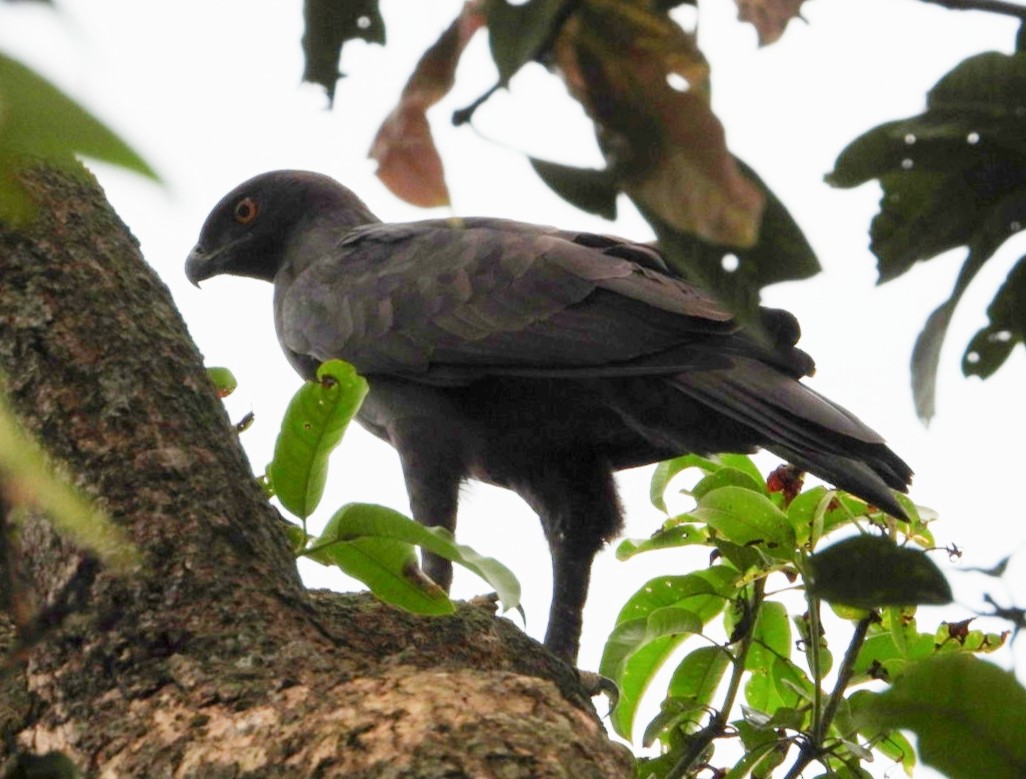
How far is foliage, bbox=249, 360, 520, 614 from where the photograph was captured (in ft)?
9.26

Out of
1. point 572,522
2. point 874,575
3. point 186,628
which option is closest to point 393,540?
point 186,628

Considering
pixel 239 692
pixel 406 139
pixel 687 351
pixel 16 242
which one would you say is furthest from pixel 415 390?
pixel 406 139

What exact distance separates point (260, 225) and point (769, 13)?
6.00m

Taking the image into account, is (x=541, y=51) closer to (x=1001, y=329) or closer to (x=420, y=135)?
(x=420, y=135)

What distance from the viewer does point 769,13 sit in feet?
4.32

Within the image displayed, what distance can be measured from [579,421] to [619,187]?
4.28 metres

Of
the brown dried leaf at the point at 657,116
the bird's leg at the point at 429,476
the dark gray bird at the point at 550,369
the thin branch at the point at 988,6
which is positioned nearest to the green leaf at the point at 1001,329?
the thin branch at the point at 988,6

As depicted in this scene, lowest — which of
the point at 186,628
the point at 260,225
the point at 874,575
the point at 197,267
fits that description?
the point at 186,628

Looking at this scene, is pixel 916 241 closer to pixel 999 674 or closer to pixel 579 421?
pixel 999 674

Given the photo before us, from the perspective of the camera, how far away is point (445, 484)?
5.68 metres

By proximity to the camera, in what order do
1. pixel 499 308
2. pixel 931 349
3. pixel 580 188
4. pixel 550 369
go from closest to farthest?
pixel 580 188
pixel 931 349
pixel 550 369
pixel 499 308

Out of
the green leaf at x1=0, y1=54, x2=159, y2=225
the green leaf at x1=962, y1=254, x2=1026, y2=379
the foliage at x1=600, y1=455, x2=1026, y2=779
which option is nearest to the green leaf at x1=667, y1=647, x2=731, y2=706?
the foliage at x1=600, y1=455, x2=1026, y2=779

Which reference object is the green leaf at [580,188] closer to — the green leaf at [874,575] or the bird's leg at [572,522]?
the green leaf at [874,575]

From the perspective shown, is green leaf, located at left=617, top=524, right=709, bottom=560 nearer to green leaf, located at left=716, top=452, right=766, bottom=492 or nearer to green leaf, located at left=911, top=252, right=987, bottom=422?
green leaf, located at left=716, top=452, right=766, bottom=492
